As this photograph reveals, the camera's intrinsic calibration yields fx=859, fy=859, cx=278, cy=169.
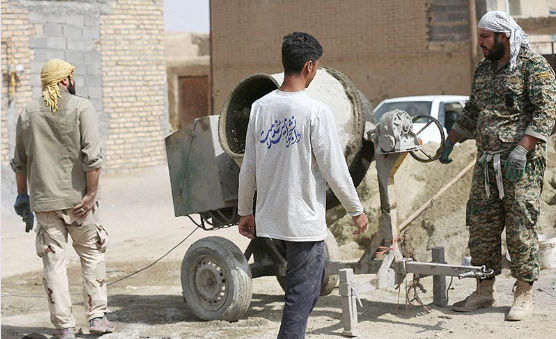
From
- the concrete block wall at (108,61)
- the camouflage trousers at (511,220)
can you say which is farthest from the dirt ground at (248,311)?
the concrete block wall at (108,61)

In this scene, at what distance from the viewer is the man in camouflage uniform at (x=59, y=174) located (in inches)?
220

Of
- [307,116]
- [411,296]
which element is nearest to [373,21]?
[411,296]

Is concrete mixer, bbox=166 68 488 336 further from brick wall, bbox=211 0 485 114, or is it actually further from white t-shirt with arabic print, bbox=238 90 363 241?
brick wall, bbox=211 0 485 114

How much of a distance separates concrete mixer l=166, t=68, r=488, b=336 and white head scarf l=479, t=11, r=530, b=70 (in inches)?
28.9

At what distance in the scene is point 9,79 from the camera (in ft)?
54.9

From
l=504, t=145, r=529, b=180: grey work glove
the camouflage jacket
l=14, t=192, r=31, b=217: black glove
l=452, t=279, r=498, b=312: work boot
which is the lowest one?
l=452, t=279, r=498, b=312: work boot

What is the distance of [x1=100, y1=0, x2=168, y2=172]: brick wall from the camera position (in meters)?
17.6

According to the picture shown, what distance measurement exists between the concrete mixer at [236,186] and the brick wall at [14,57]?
11.2 meters

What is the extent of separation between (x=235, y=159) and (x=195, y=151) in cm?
56

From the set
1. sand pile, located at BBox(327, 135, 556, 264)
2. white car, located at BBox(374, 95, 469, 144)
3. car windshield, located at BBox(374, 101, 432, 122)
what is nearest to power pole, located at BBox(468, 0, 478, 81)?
white car, located at BBox(374, 95, 469, 144)

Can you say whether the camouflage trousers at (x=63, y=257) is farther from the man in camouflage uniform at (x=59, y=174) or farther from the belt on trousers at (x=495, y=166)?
the belt on trousers at (x=495, y=166)

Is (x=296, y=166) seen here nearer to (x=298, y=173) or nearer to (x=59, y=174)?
(x=298, y=173)

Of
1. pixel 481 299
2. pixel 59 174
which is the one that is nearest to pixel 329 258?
pixel 481 299

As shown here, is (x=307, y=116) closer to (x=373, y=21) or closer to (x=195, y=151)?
(x=195, y=151)
